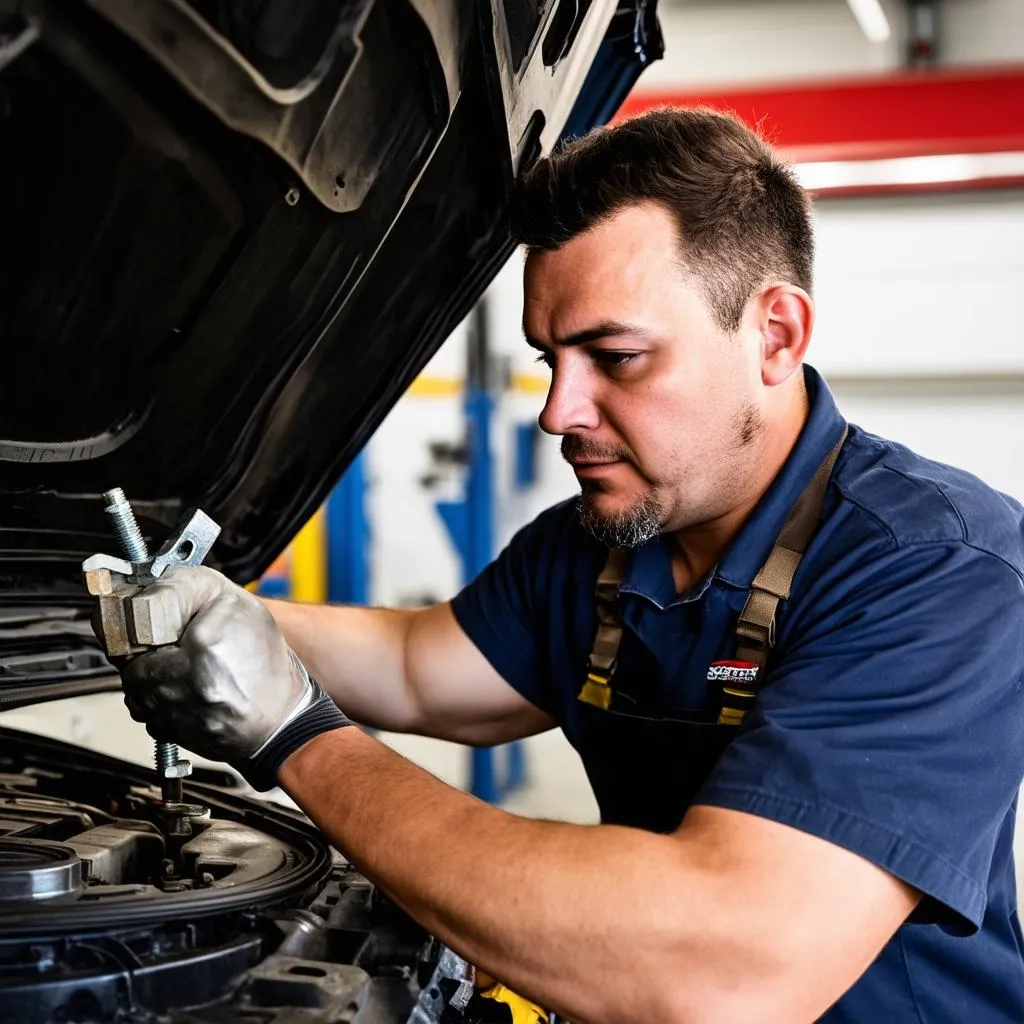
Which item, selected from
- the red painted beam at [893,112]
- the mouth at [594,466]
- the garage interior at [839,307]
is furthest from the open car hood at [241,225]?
the red painted beam at [893,112]

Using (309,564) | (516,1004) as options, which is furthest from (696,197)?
(309,564)

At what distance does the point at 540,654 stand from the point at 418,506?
4.56 metres

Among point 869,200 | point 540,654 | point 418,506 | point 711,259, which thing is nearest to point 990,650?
point 711,259

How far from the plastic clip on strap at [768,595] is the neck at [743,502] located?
56 millimetres

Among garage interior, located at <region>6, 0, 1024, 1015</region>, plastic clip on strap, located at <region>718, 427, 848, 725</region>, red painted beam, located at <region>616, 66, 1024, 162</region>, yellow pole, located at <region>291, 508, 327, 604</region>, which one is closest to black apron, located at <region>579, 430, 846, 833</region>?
plastic clip on strap, located at <region>718, 427, 848, 725</region>

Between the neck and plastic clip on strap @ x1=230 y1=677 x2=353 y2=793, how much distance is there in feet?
1.49

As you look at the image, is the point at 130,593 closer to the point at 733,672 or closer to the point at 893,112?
the point at 733,672

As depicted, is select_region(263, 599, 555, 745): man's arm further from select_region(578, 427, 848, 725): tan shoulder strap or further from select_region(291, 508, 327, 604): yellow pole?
select_region(291, 508, 327, 604): yellow pole

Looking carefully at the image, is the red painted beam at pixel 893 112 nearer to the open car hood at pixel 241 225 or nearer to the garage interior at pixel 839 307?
the garage interior at pixel 839 307

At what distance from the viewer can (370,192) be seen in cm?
116

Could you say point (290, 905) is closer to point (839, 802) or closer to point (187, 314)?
point (839, 802)

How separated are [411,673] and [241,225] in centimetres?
66

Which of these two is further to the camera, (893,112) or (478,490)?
(893,112)

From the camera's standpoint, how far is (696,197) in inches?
47.4
